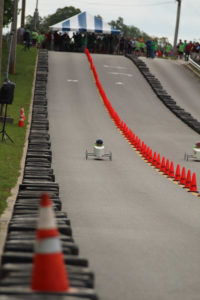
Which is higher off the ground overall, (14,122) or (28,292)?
(28,292)

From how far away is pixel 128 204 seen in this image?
16000 millimetres

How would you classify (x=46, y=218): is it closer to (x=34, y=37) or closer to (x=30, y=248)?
(x=30, y=248)

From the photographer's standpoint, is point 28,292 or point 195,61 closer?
point 28,292

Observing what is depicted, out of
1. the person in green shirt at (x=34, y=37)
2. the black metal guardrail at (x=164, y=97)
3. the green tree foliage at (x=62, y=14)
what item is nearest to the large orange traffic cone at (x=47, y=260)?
the black metal guardrail at (x=164, y=97)

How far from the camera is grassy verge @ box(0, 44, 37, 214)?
58.4 feet

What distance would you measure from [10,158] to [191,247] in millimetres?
12316

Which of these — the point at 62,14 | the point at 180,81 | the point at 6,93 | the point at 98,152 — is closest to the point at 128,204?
the point at 98,152

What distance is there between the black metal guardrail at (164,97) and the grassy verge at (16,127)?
8.60m

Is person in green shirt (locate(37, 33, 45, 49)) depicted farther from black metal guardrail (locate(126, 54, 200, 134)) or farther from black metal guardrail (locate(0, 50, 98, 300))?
black metal guardrail (locate(0, 50, 98, 300))

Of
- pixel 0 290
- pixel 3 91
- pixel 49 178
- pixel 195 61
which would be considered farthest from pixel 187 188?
pixel 195 61

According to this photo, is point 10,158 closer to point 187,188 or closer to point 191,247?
point 187,188

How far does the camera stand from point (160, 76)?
59.6 metres

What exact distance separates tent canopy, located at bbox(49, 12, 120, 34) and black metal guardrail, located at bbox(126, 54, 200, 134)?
3504 mm

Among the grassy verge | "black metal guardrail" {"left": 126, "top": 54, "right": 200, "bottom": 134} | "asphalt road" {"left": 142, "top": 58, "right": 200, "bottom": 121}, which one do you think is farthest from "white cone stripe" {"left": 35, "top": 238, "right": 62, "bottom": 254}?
"asphalt road" {"left": 142, "top": 58, "right": 200, "bottom": 121}
